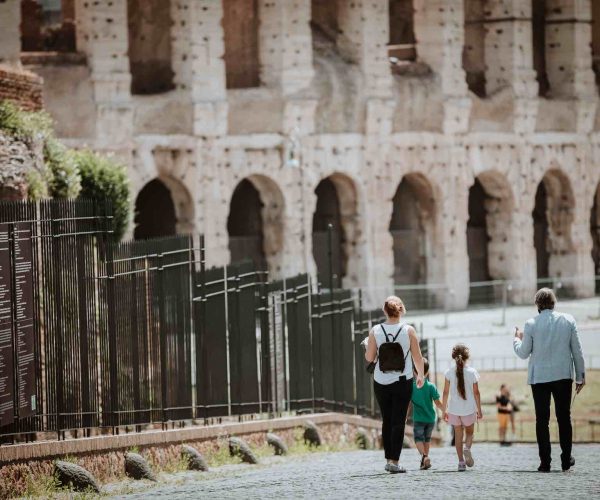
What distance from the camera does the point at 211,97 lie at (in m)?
46.0

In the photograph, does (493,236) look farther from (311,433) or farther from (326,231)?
(311,433)

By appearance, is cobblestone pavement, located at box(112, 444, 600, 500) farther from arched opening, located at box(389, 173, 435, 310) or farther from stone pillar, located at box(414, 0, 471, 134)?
arched opening, located at box(389, 173, 435, 310)

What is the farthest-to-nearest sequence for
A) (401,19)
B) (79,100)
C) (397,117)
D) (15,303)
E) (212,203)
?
1. (401,19)
2. (397,117)
3. (212,203)
4. (79,100)
5. (15,303)

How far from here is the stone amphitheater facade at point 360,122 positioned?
1770 inches

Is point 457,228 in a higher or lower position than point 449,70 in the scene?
lower

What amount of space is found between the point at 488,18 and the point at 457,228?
6.10m

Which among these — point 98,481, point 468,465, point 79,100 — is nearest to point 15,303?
point 98,481

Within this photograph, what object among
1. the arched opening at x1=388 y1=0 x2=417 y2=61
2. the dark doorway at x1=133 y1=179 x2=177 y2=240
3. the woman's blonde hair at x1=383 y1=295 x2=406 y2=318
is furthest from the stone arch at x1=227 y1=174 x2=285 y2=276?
the woman's blonde hair at x1=383 y1=295 x2=406 y2=318

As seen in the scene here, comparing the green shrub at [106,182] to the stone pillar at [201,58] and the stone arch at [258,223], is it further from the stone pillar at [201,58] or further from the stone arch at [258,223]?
the stone arch at [258,223]

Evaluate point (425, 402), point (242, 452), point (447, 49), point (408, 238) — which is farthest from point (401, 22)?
point (425, 402)

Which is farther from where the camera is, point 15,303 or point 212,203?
point 212,203

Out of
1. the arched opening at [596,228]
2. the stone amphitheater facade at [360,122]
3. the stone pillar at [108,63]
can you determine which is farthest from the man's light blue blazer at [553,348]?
the arched opening at [596,228]

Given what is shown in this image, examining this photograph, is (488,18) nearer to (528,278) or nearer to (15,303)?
(528,278)

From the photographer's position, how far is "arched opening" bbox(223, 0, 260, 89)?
163ft
